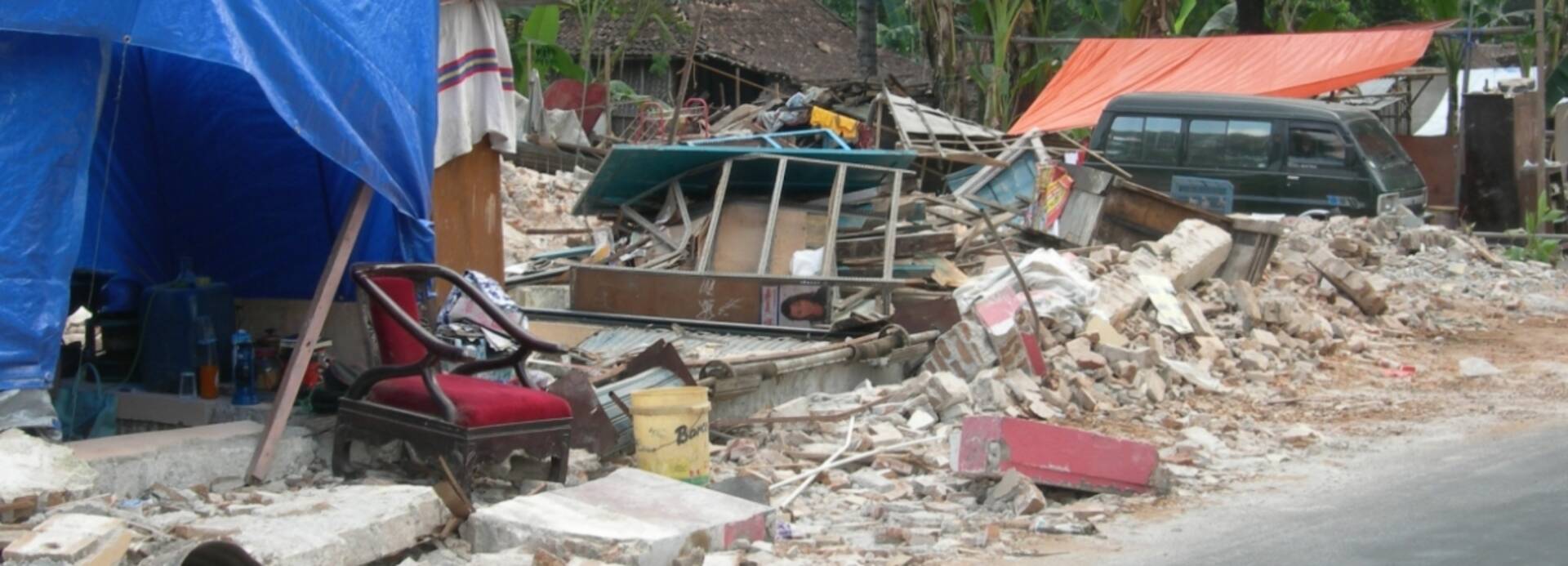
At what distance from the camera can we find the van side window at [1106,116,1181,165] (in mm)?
16531

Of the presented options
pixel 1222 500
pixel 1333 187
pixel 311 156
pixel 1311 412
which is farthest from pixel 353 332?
pixel 1333 187

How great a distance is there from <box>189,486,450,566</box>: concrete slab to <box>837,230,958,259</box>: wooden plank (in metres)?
5.22

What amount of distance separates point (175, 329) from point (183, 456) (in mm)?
1334

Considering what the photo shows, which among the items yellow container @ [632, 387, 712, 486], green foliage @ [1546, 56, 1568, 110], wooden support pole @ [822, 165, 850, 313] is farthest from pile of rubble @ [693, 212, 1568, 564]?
green foliage @ [1546, 56, 1568, 110]

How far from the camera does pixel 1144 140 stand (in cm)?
1673

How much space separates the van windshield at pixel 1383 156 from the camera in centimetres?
1584

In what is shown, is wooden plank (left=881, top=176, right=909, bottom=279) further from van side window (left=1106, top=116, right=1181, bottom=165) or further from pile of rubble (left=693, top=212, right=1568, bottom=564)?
van side window (left=1106, top=116, right=1181, bottom=165)

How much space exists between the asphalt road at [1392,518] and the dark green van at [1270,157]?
7653 millimetres

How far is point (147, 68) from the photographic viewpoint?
26.5 ft

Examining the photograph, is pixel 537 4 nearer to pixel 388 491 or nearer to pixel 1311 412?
pixel 388 491

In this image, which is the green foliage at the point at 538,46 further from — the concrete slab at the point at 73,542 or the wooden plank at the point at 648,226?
the concrete slab at the point at 73,542

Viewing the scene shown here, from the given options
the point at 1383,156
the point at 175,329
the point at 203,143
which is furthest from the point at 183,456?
the point at 1383,156

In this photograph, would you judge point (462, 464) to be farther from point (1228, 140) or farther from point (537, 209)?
point (537, 209)

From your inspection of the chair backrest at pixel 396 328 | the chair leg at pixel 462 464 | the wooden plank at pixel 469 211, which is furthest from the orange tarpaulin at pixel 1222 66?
the chair leg at pixel 462 464
